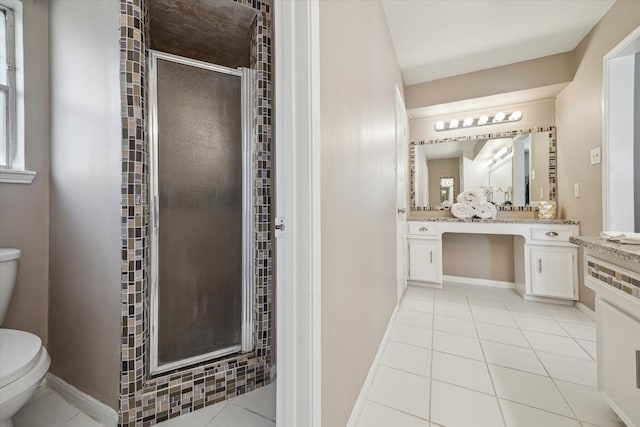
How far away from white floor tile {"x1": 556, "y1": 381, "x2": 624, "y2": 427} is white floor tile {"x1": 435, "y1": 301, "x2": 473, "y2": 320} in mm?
884

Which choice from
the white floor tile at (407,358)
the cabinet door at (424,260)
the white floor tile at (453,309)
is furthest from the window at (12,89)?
the cabinet door at (424,260)

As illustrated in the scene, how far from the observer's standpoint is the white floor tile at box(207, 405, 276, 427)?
45.3 inches

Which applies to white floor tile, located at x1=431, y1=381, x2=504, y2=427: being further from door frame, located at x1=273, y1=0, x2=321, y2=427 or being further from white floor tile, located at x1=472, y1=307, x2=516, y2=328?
white floor tile, located at x1=472, y1=307, x2=516, y2=328

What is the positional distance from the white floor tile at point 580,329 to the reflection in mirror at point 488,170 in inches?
51.6

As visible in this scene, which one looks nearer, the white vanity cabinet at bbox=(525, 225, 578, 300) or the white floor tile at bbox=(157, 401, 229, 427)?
the white floor tile at bbox=(157, 401, 229, 427)

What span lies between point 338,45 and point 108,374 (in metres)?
1.76

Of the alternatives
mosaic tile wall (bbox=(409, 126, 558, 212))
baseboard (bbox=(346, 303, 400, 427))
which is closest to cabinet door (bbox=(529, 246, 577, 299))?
mosaic tile wall (bbox=(409, 126, 558, 212))

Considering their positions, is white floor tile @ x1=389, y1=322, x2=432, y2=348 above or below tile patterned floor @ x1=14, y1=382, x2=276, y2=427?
above

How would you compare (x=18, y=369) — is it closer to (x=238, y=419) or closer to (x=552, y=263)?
(x=238, y=419)

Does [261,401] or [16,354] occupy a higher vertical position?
[16,354]

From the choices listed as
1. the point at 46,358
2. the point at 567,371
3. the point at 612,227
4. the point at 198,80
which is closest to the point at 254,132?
the point at 198,80

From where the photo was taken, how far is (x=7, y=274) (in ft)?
4.06

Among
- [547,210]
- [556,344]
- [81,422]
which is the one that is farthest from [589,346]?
[81,422]

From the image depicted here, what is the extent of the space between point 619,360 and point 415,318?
4.33 feet
